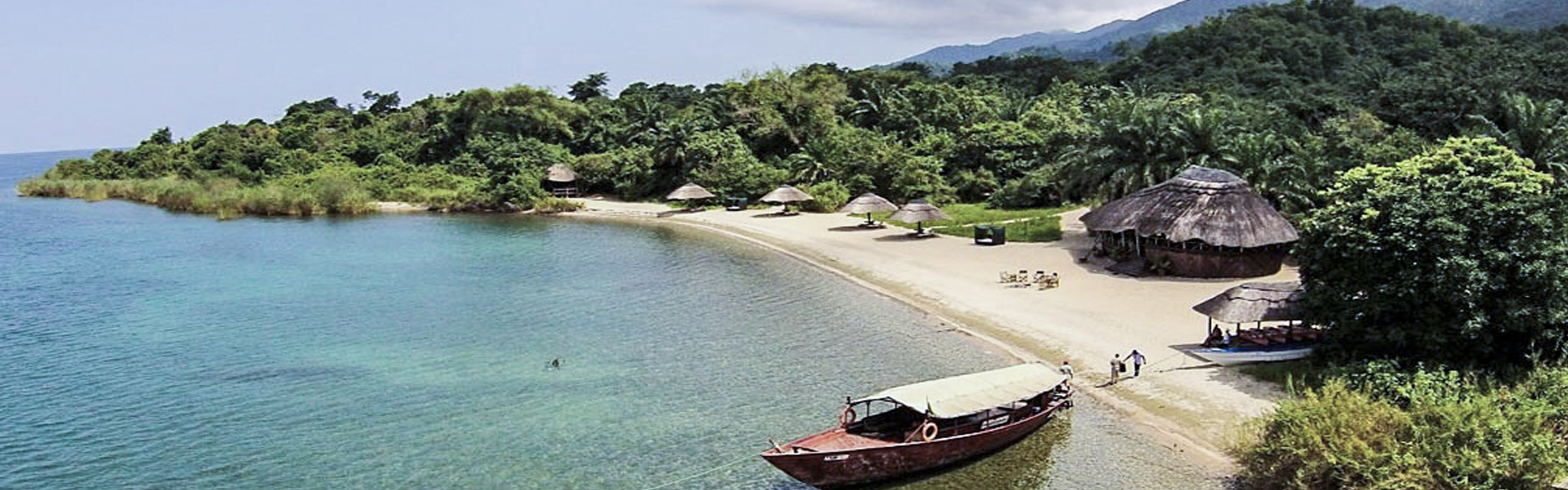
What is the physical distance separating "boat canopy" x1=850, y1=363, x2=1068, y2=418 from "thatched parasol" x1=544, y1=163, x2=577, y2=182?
1982 inches

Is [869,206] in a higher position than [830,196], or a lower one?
lower

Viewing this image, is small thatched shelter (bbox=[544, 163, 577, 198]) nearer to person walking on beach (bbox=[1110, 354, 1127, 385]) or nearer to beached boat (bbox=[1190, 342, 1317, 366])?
person walking on beach (bbox=[1110, 354, 1127, 385])

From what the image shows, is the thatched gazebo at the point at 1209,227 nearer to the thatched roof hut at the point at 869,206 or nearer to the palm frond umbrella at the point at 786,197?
the thatched roof hut at the point at 869,206

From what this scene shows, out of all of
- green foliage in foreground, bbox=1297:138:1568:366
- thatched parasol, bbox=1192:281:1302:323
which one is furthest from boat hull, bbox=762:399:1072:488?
green foliage in foreground, bbox=1297:138:1568:366

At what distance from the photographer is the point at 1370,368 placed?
1814 centimetres

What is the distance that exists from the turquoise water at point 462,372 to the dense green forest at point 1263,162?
4579 millimetres

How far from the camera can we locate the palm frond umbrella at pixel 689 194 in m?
57.5

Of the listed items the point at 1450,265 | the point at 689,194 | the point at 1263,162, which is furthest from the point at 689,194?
the point at 1450,265

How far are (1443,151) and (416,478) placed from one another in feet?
70.8

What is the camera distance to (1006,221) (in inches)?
1838

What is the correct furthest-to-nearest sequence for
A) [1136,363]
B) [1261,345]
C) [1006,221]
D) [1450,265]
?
[1006,221], [1261,345], [1136,363], [1450,265]

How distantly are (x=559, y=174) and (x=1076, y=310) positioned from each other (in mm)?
45009

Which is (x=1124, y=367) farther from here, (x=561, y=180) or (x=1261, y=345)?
(x=561, y=180)

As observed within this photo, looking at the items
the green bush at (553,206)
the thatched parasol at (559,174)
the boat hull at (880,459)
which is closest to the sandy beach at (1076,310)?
the boat hull at (880,459)
